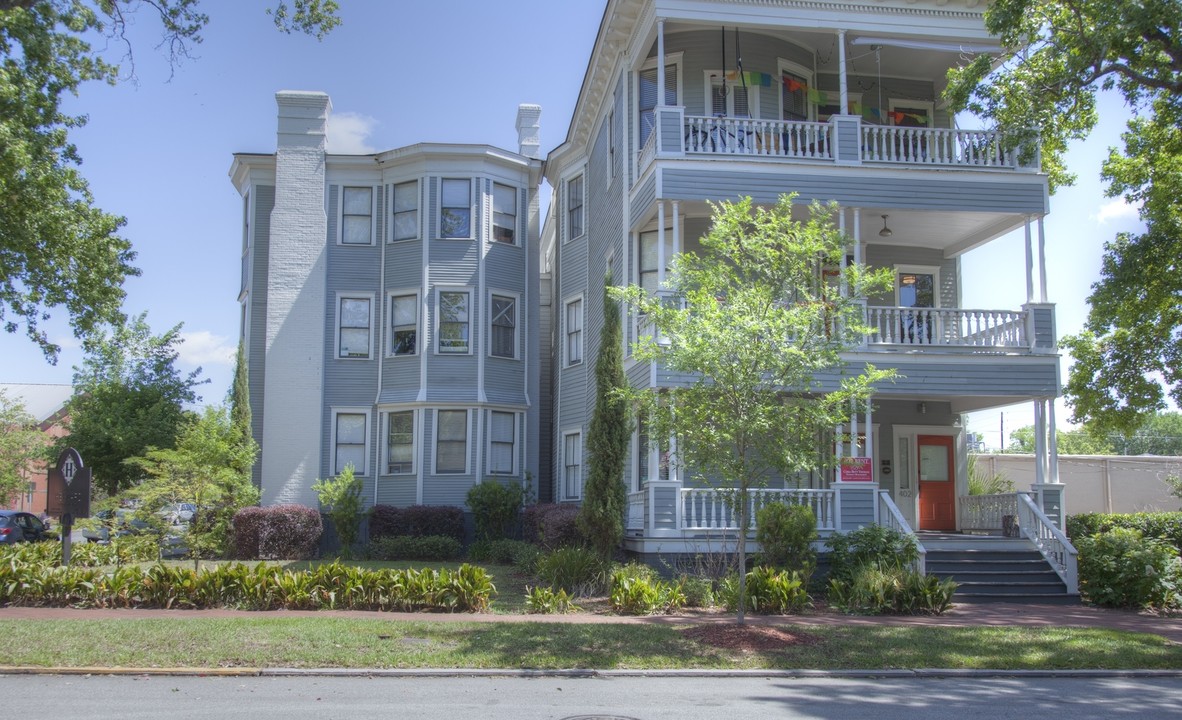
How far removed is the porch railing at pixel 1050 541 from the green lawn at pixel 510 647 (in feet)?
13.6

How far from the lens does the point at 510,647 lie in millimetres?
11508

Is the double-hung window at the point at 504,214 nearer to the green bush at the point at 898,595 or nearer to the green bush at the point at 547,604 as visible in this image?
the green bush at the point at 547,604

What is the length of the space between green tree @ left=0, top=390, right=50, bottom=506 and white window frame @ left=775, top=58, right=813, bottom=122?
136 feet

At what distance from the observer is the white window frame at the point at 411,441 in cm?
2536

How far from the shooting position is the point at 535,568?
61.4 ft

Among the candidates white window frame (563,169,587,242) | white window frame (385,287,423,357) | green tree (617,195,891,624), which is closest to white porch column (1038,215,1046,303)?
green tree (617,195,891,624)

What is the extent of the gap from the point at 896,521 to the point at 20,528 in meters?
24.9

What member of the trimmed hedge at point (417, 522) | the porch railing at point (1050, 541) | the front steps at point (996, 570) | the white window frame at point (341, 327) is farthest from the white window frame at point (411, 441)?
the porch railing at point (1050, 541)

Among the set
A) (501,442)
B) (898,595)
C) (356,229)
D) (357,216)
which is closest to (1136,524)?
(898,595)

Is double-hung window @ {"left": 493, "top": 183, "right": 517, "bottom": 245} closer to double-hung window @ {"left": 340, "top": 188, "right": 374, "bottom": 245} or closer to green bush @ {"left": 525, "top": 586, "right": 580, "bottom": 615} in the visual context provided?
double-hung window @ {"left": 340, "top": 188, "right": 374, "bottom": 245}

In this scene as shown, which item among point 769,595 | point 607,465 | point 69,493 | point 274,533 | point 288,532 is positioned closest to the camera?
point 769,595

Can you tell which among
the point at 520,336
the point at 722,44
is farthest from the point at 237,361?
the point at 722,44

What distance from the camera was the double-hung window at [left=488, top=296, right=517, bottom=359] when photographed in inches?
1041

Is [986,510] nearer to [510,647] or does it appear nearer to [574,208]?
[510,647]
